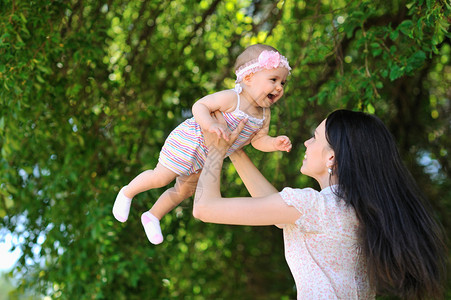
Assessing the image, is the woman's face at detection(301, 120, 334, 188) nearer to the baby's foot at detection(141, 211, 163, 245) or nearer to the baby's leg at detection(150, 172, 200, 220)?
the baby's leg at detection(150, 172, 200, 220)

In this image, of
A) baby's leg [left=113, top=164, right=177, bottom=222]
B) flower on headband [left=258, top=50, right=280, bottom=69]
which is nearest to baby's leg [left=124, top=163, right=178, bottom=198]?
baby's leg [left=113, top=164, right=177, bottom=222]

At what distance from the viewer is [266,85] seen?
1.97 m

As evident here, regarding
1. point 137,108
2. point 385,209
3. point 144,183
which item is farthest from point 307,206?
point 137,108

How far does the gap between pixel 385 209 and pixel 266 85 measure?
535 millimetres

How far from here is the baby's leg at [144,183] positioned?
6.79ft

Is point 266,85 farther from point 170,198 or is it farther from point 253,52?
point 170,198

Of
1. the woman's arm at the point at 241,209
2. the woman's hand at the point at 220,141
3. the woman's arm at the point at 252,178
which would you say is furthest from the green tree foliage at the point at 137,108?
the woman's arm at the point at 241,209

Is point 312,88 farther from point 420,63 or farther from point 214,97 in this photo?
point 214,97

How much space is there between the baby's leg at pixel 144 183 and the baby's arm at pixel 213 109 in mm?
265

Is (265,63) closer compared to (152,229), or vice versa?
(265,63)

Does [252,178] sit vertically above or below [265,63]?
below

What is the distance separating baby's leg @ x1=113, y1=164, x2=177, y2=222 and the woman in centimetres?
23

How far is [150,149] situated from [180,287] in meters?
1.41

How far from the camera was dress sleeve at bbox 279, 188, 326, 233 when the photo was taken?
1826 mm
